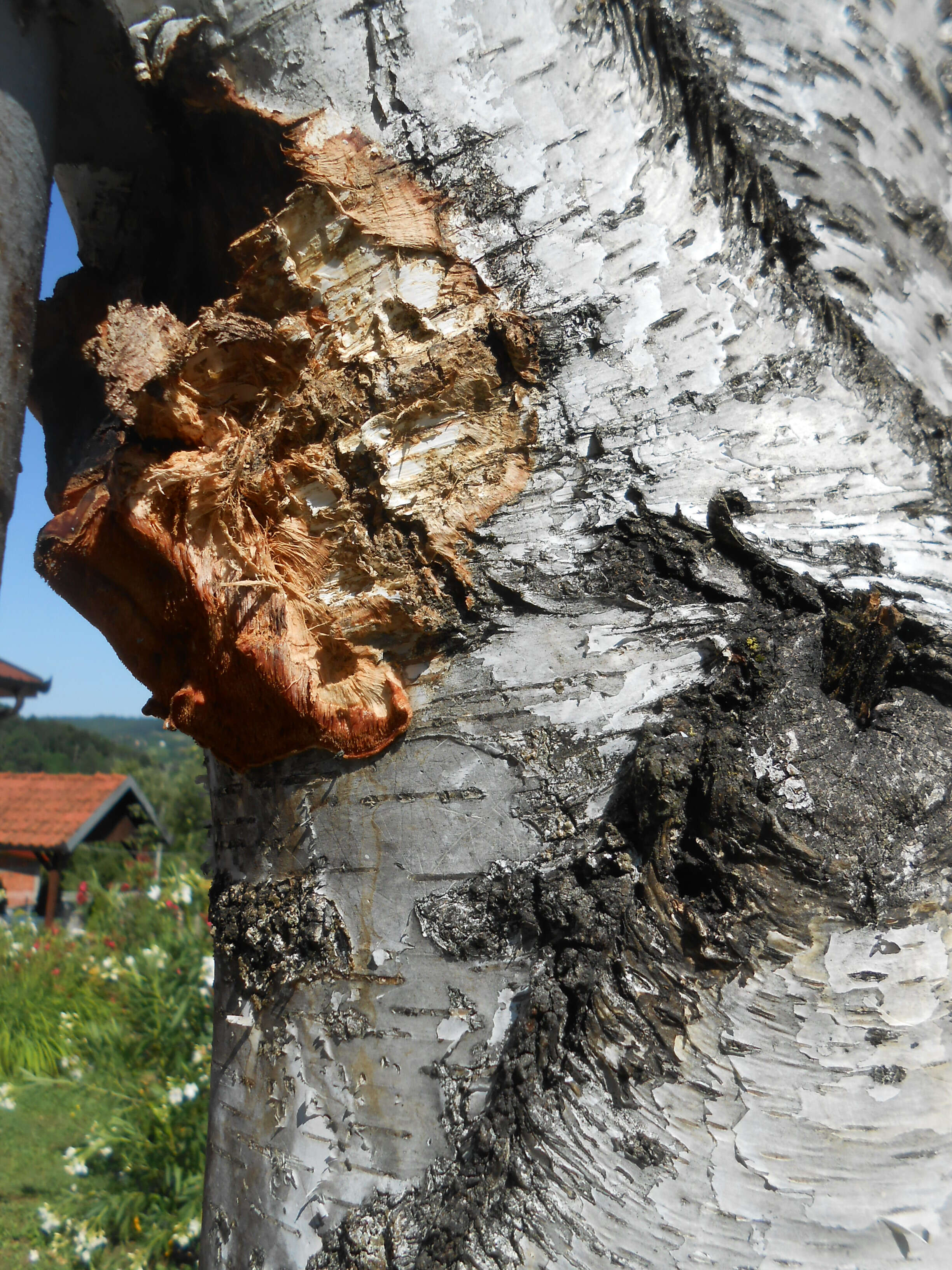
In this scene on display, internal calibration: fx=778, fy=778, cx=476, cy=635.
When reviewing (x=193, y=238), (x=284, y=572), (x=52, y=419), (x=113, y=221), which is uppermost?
(x=113, y=221)

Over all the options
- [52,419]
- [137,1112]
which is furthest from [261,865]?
[137,1112]

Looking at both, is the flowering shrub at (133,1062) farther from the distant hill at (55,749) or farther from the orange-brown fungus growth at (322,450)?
the distant hill at (55,749)

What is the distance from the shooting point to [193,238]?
1239 millimetres

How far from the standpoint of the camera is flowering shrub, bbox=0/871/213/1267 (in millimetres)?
4125

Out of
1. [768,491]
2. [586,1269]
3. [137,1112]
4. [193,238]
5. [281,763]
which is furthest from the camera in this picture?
[137,1112]

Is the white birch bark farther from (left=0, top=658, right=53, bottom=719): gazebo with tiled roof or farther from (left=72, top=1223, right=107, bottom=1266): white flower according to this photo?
(left=0, top=658, right=53, bottom=719): gazebo with tiled roof

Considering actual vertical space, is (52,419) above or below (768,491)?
above

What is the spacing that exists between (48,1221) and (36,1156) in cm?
157

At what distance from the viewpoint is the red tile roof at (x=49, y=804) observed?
13391 millimetres

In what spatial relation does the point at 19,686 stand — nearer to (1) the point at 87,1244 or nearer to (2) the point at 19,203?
(1) the point at 87,1244

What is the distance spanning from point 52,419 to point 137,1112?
453cm

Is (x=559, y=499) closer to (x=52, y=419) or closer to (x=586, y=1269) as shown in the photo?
(x=586, y=1269)

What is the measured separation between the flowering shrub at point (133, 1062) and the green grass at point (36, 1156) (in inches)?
3.5

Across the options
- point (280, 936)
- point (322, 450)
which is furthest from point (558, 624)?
point (280, 936)
